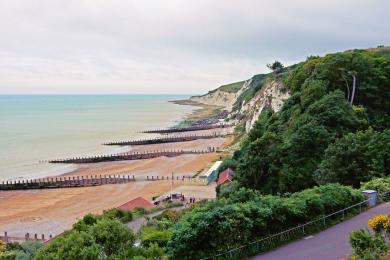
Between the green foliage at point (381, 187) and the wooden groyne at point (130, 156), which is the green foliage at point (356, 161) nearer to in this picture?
the green foliage at point (381, 187)

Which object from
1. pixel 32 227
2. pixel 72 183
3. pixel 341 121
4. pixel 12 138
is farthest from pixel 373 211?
pixel 12 138

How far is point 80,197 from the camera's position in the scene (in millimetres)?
44281

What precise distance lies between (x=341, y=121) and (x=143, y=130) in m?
82.0

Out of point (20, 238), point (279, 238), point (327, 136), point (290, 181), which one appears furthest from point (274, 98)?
point (279, 238)

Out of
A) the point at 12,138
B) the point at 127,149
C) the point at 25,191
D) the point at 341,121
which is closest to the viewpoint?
the point at 341,121

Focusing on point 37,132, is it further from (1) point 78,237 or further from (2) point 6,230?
(1) point 78,237

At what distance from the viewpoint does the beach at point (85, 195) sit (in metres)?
36.1

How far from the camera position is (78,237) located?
10.9m

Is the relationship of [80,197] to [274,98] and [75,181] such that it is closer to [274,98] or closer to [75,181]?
[75,181]

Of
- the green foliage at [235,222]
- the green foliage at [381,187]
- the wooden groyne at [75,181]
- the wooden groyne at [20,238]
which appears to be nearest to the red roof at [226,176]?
the wooden groyne at [75,181]

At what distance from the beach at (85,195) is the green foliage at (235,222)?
22.6 metres

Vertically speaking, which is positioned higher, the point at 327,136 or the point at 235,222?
the point at 327,136

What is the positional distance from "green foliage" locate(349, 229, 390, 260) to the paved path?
4.99ft

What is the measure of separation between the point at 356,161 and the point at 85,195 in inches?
1172
